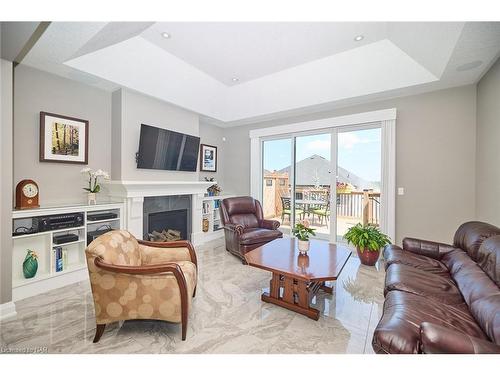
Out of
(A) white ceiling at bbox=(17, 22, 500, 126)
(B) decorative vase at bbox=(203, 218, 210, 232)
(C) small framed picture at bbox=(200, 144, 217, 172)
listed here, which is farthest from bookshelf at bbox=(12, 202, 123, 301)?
(C) small framed picture at bbox=(200, 144, 217, 172)

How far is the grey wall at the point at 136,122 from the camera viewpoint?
11.5 feet

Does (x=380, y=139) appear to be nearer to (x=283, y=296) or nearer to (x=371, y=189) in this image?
(x=371, y=189)

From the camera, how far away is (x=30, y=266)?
8.05ft

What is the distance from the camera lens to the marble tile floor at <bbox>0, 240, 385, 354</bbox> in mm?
1724

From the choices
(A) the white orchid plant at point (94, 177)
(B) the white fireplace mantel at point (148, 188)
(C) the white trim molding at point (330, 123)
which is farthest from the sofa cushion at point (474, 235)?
(A) the white orchid plant at point (94, 177)

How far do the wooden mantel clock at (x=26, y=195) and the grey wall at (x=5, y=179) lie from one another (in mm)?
482

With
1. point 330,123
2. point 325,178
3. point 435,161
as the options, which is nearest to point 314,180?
point 325,178

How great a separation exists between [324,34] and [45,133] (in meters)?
3.82

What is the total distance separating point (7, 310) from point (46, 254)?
0.70m

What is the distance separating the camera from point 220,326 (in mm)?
1974

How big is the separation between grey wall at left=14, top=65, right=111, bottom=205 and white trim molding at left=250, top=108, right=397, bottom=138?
9.90 feet

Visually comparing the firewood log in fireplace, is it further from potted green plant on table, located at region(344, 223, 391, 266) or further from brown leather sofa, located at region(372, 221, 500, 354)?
brown leather sofa, located at region(372, 221, 500, 354)

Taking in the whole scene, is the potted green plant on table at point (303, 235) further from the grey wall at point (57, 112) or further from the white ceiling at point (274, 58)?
the grey wall at point (57, 112)
